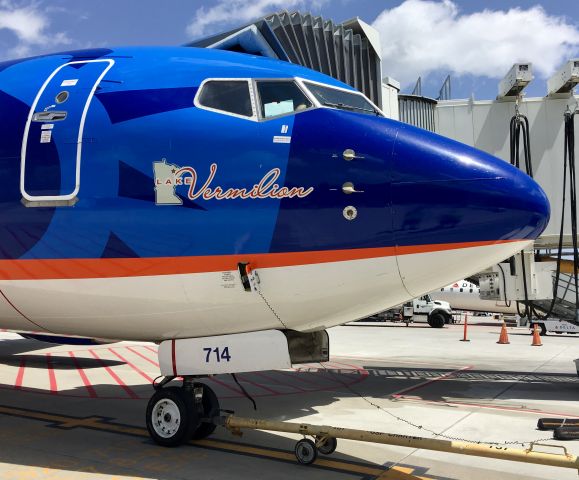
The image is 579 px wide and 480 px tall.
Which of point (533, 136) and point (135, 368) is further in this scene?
point (135, 368)

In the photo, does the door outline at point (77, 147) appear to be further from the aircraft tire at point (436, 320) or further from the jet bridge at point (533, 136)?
the aircraft tire at point (436, 320)

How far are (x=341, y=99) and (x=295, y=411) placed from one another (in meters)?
5.49

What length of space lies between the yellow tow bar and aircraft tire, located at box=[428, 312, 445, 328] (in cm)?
2763

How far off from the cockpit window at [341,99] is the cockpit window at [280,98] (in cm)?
17

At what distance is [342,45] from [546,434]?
823cm

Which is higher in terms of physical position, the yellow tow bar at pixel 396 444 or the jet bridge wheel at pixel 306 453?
the yellow tow bar at pixel 396 444

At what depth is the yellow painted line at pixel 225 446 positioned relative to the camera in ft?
20.5

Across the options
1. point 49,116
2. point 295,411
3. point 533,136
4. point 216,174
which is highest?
point 533,136

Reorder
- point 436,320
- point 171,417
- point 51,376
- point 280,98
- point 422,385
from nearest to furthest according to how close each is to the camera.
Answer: point 280,98, point 171,417, point 422,385, point 51,376, point 436,320

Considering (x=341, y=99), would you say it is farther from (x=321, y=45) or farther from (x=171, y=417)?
(x=321, y=45)

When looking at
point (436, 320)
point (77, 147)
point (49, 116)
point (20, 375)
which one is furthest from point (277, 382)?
point (436, 320)

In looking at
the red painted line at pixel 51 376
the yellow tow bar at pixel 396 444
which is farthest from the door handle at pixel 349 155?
the red painted line at pixel 51 376

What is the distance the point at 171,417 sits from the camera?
6.93m

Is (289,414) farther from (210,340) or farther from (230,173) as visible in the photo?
(230,173)
